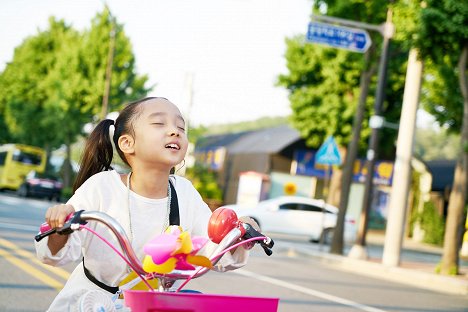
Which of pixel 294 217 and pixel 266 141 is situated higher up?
pixel 266 141

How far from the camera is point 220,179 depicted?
4712cm

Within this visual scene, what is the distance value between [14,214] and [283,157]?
897 inches

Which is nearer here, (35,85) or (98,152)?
(98,152)

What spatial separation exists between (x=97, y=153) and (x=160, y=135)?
0.54m

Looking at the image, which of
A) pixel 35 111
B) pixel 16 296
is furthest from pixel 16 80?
pixel 16 296

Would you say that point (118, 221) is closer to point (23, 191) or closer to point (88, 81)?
point (23, 191)

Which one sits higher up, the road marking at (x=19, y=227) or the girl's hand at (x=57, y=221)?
the girl's hand at (x=57, y=221)

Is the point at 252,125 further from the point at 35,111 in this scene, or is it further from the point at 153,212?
the point at 153,212

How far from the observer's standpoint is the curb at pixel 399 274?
43.4 ft

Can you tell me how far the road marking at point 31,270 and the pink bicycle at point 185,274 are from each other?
5758 mm

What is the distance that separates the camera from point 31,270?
354 inches

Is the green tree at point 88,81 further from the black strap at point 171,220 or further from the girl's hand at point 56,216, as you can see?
the girl's hand at point 56,216

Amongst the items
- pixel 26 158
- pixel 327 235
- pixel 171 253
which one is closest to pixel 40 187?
pixel 26 158

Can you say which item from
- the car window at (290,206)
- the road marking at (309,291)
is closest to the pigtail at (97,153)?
the road marking at (309,291)
